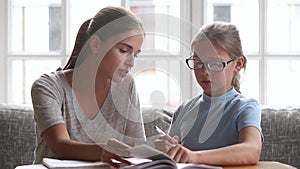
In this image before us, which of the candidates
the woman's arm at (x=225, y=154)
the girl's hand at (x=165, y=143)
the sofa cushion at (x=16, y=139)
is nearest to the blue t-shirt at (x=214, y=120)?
the woman's arm at (x=225, y=154)

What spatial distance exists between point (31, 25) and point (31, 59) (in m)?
0.18

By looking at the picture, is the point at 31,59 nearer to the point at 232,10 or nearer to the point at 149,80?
the point at 149,80

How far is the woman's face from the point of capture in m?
1.91

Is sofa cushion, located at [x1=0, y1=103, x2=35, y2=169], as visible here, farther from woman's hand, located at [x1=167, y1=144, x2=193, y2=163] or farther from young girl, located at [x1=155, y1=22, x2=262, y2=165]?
woman's hand, located at [x1=167, y1=144, x2=193, y2=163]

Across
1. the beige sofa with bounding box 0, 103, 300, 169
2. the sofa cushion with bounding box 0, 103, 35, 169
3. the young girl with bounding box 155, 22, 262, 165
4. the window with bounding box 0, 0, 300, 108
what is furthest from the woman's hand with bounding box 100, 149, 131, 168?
the window with bounding box 0, 0, 300, 108

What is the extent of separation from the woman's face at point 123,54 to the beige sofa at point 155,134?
52 cm

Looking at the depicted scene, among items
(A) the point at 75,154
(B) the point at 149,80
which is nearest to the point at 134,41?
(A) the point at 75,154

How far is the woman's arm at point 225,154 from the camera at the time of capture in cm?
163

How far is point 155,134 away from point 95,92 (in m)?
0.46

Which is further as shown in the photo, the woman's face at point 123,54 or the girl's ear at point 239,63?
the girl's ear at point 239,63

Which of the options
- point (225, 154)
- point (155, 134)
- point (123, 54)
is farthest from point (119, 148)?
point (155, 134)

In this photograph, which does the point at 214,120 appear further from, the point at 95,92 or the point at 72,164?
the point at 72,164

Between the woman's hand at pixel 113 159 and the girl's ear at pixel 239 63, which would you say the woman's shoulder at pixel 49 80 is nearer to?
the woman's hand at pixel 113 159

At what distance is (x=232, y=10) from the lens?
2854 millimetres
